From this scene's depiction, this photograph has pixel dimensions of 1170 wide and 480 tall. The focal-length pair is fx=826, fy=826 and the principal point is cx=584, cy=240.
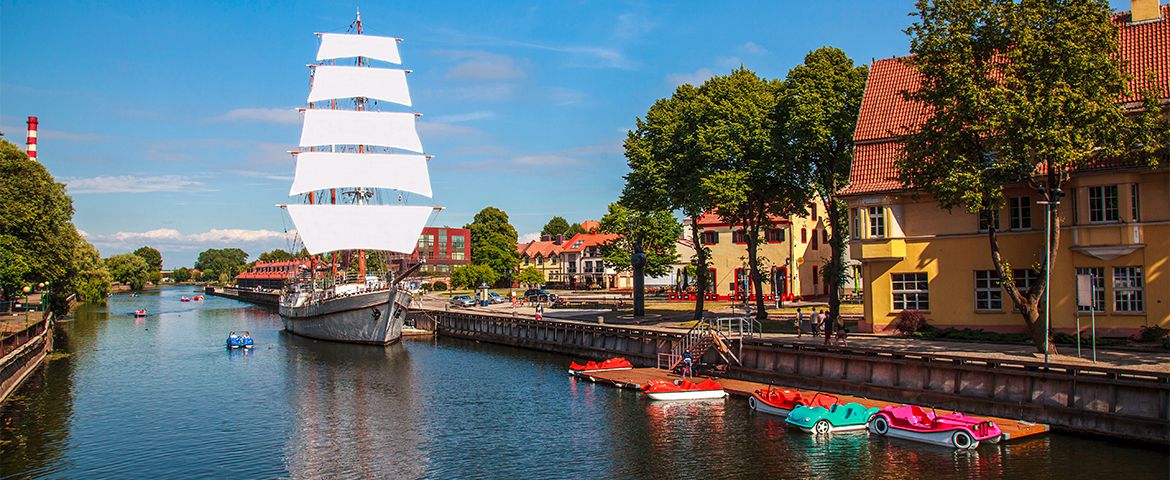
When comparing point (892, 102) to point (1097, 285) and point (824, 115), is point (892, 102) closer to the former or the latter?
point (824, 115)

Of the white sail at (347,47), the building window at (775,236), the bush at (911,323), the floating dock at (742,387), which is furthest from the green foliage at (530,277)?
the bush at (911,323)

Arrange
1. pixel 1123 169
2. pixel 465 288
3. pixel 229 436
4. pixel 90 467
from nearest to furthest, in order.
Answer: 1. pixel 90 467
2. pixel 229 436
3. pixel 1123 169
4. pixel 465 288

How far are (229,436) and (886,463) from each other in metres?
22.6

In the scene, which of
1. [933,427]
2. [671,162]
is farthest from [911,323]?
[671,162]

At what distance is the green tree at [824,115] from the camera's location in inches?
1825

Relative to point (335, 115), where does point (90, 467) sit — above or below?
below

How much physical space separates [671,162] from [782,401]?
997 inches

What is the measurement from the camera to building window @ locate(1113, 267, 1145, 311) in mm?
32812

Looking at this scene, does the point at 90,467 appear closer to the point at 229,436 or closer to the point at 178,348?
the point at 229,436

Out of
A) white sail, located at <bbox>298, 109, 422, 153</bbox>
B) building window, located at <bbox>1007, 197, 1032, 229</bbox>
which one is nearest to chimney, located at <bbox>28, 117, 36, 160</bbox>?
white sail, located at <bbox>298, 109, 422, 153</bbox>

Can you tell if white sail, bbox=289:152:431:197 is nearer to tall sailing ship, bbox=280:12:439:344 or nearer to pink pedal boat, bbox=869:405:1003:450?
tall sailing ship, bbox=280:12:439:344

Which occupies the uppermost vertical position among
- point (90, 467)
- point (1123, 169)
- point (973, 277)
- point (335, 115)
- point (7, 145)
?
point (335, 115)

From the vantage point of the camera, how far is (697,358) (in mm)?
38562

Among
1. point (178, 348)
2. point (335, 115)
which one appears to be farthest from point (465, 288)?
point (178, 348)
